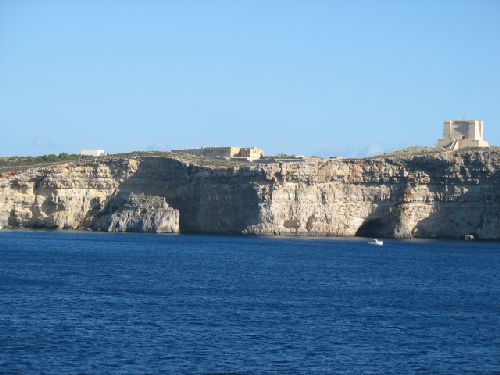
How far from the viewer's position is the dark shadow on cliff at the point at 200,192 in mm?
98062

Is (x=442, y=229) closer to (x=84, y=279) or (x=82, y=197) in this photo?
(x=82, y=197)

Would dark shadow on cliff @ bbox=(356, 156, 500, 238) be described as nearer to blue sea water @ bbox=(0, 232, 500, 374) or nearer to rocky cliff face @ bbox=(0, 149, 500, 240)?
rocky cliff face @ bbox=(0, 149, 500, 240)

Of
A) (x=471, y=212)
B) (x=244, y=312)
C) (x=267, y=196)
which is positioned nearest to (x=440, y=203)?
(x=471, y=212)

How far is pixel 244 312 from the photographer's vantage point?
145 ft

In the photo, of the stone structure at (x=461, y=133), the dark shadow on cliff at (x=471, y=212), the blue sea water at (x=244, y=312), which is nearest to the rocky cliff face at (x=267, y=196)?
the dark shadow on cliff at (x=471, y=212)

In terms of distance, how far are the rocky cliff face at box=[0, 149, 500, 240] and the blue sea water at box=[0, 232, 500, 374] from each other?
1892 cm

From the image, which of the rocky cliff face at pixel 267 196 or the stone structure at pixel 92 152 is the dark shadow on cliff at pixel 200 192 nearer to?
the rocky cliff face at pixel 267 196

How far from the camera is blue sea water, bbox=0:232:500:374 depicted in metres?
34.3

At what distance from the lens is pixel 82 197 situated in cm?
10119

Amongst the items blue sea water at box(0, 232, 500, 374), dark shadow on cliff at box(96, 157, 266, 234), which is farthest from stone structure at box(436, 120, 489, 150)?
blue sea water at box(0, 232, 500, 374)

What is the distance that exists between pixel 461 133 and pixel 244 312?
7191 cm

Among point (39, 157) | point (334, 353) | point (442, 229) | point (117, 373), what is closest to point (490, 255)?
point (442, 229)

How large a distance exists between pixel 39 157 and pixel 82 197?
103 ft

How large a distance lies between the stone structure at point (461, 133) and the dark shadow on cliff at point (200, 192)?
75.2 ft
